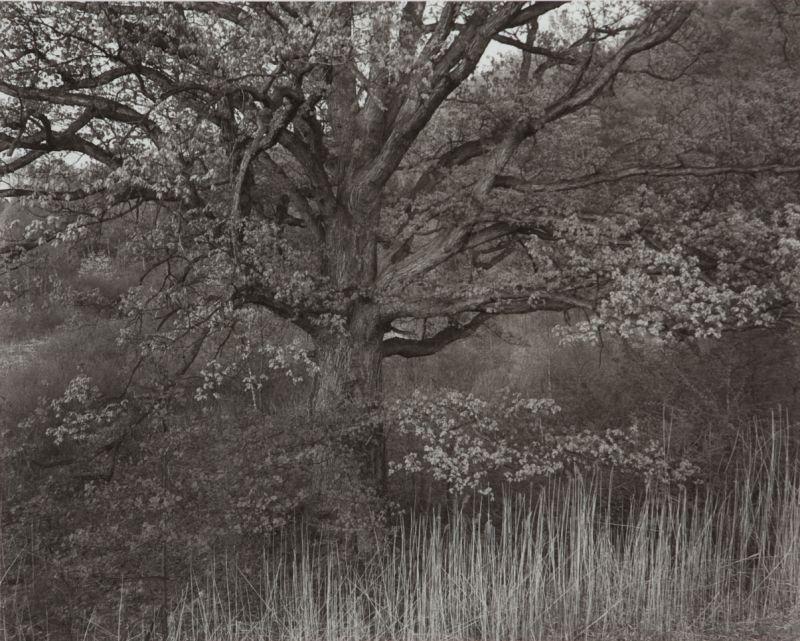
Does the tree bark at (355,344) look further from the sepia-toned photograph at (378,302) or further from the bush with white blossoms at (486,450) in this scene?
the bush with white blossoms at (486,450)

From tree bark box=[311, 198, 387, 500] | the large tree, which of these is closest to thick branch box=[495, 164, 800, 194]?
the large tree

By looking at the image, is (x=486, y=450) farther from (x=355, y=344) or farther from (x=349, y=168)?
(x=349, y=168)

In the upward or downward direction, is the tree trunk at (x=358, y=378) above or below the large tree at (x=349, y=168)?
below

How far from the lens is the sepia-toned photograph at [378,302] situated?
715cm

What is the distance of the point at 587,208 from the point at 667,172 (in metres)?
1.16

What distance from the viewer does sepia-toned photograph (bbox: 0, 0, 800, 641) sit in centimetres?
715

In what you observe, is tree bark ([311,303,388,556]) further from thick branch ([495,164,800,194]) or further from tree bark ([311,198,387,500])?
thick branch ([495,164,800,194])

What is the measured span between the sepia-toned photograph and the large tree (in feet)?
0.18

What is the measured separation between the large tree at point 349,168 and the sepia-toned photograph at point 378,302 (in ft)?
0.18

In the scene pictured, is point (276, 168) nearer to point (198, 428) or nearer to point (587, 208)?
point (198, 428)

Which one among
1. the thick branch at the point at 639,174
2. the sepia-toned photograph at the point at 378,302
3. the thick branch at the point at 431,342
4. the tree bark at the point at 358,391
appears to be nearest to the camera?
the sepia-toned photograph at the point at 378,302

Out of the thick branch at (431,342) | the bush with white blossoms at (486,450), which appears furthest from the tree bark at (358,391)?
the thick branch at (431,342)

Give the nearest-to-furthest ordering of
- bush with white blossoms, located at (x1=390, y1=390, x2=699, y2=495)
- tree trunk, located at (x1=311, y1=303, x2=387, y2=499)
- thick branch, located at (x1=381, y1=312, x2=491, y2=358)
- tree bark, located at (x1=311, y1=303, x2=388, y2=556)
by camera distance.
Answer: bush with white blossoms, located at (x1=390, y1=390, x2=699, y2=495)
tree bark, located at (x1=311, y1=303, x2=388, y2=556)
tree trunk, located at (x1=311, y1=303, x2=387, y2=499)
thick branch, located at (x1=381, y1=312, x2=491, y2=358)

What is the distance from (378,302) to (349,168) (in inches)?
79.3
